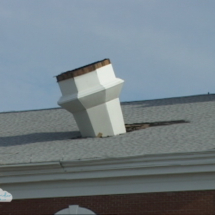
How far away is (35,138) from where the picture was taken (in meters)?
13.8

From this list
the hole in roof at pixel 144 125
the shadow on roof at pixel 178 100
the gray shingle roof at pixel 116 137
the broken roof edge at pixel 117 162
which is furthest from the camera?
the shadow on roof at pixel 178 100

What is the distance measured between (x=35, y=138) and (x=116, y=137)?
1.94 metres

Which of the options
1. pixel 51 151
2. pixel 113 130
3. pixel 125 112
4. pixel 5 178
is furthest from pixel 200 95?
pixel 5 178

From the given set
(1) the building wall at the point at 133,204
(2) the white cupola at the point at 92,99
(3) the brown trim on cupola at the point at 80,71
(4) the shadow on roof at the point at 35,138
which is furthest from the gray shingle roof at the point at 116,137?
(3) the brown trim on cupola at the point at 80,71

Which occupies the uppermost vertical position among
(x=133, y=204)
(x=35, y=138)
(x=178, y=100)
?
(x=178, y=100)

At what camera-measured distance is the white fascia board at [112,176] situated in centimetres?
1039

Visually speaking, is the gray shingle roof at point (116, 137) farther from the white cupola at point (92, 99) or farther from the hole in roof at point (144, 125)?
the white cupola at point (92, 99)

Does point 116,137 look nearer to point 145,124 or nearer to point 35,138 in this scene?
point 145,124

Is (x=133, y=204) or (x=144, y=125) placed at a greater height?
(x=144, y=125)

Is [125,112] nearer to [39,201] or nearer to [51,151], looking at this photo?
[51,151]

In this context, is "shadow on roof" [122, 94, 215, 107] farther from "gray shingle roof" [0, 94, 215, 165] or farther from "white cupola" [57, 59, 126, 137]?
"white cupola" [57, 59, 126, 137]

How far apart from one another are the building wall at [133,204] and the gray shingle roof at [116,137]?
716 mm

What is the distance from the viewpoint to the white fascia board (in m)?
10.4

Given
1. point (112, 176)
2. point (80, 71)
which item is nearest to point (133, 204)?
point (112, 176)
